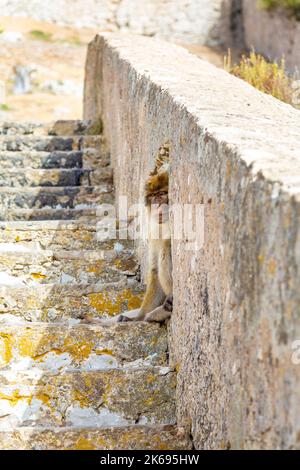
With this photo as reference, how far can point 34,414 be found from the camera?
3.45 meters

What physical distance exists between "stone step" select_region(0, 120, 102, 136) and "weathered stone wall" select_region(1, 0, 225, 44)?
19.2m

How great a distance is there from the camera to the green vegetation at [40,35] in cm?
2459

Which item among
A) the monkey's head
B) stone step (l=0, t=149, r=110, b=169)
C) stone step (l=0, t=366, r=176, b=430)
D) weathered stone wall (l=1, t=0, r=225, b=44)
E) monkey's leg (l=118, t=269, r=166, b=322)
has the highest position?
weathered stone wall (l=1, t=0, r=225, b=44)

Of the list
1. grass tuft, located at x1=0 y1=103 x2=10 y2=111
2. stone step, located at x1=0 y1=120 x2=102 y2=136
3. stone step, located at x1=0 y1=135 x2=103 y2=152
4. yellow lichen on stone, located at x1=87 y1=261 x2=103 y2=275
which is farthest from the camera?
grass tuft, located at x1=0 y1=103 x2=10 y2=111

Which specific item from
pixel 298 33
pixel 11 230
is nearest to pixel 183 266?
pixel 11 230

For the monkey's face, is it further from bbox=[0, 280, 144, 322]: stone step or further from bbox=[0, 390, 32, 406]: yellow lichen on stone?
bbox=[0, 390, 32, 406]: yellow lichen on stone

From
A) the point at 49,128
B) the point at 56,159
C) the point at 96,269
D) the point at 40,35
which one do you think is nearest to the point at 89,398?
the point at 96,269

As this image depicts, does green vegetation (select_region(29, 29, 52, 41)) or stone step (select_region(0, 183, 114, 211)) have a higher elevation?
green vegetation (select_region(29, 29, 52, 41))

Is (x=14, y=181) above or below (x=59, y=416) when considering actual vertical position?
above

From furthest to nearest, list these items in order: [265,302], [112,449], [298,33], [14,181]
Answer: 1. [298,33]
2. [14,181]
3. [112,449]
4. [265,302]

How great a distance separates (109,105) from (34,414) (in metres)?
3.89

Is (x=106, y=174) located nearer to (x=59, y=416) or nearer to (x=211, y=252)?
(x=59, y=416)

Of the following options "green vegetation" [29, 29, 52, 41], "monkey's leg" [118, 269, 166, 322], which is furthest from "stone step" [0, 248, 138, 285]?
"green vegetation" [29, 29, 52, 41]

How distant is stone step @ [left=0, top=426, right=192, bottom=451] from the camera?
310 cm
